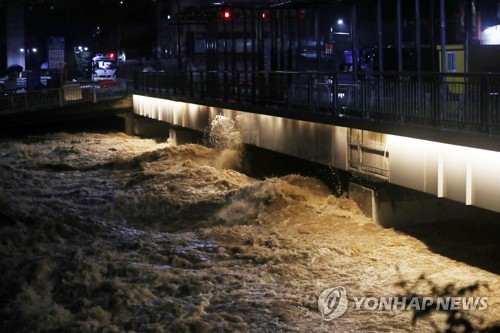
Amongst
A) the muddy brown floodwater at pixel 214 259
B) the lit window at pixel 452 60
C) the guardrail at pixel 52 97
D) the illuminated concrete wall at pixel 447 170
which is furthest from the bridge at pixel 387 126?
the guardrail at pixel 52 97

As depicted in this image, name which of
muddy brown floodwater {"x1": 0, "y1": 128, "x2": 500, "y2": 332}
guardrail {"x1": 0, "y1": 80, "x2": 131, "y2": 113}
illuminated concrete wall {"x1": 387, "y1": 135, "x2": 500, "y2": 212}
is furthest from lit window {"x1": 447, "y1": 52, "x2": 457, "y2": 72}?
guardrail {"x1": 0, "y1": 80, "x2": 131, "y2": 113}

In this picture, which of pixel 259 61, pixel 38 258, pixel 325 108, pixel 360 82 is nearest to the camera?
pixel 38 258

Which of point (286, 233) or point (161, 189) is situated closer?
point (286, 233)

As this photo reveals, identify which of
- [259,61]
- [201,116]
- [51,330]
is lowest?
[51,330]

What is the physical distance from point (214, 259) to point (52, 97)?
92.3 feet

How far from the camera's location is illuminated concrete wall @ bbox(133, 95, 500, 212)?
1430 centimetres

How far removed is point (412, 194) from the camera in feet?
64.5

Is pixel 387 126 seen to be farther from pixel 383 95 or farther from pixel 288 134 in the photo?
pixel 288 134

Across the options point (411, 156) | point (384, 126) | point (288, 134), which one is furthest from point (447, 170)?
point (288, 134)

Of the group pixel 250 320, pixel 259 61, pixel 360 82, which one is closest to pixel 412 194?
pixel 360 82

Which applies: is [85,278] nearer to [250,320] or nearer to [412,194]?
[250,320]

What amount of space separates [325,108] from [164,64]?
142 ft

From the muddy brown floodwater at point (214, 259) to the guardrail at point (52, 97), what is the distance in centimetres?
1517

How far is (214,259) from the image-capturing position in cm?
1673
